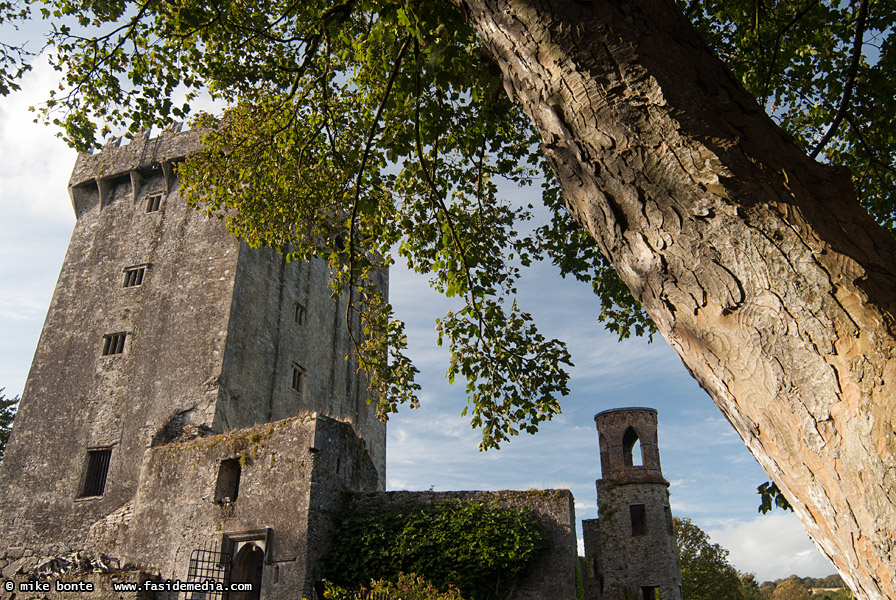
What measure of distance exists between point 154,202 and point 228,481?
13.5 metres

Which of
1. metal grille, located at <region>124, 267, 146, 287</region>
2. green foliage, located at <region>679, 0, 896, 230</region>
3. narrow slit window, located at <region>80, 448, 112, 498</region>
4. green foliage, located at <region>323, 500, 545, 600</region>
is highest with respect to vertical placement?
metal grille, located at <region>124, 267, 146, 287</region>

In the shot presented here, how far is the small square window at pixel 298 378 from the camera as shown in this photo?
71.9 ft

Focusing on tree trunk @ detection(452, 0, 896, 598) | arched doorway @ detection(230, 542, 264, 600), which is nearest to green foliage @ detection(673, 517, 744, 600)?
arched doorway @ detection(230, 542, 264, 600)

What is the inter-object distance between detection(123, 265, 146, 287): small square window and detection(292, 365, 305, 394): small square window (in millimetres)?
6375

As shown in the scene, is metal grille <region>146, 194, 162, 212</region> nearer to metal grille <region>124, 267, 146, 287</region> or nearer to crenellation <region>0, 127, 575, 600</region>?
crenellation <region>0, 127, 575, 600</region>

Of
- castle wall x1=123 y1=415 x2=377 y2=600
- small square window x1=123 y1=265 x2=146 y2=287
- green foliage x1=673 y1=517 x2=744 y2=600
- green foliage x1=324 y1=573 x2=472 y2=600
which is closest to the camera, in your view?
green foliage x1=324 y1=573 x2=472 y2=600

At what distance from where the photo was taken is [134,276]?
2209 centimetres

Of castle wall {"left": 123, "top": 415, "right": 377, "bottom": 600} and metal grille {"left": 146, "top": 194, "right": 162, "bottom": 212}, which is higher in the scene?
metal grille {"left": 146, "top": 194, "right": 162, "bottom": 212}

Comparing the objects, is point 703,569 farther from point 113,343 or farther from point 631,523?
point 113,343

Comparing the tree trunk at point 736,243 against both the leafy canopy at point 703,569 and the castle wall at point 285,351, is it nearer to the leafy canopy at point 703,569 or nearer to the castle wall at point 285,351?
the castle wall at point 285,351

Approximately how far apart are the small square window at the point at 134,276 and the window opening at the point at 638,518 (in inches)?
773

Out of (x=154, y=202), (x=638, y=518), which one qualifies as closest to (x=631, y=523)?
(x=638, y=518)

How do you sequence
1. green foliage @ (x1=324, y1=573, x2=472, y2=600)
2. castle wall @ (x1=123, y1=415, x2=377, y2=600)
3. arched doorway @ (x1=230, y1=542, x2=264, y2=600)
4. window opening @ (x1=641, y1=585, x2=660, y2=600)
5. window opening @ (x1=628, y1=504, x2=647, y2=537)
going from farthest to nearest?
window opening @ (x1=628, y1=504, x2=647, y2=537)
window opening @ (x1=641, y1=585, x2=660, y2=600)
arched doorway @ (x1=230, y1=542, x2=264, y2=600)
castle wall @ (x1=123, y1=415, x2=377, y2=600)
green foliage @ (x1=324, y1=573, x2=472, y2=600)

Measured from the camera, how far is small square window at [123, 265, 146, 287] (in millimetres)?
21922
